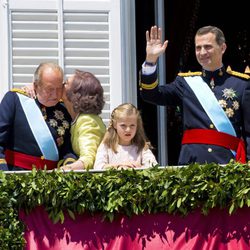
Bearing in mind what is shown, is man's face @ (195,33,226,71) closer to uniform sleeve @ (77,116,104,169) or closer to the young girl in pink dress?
the young girl in pink dress

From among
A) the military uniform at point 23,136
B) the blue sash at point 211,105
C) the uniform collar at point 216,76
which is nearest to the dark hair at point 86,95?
the military uniform at point 23,136

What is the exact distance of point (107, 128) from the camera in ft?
30.5

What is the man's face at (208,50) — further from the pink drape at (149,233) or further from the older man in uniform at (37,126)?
the pink drape at (149,233)

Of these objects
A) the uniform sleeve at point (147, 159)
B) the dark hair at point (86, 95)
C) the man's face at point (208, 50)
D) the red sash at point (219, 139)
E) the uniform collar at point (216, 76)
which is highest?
the man's face at point (208, 50)

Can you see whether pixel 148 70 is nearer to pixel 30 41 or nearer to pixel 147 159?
pixel 147 159

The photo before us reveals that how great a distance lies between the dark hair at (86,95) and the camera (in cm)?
922

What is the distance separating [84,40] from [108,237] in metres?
1.81

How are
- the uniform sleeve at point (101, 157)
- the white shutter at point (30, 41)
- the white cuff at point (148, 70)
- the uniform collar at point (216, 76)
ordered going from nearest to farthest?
the uniform sleeve at point (101, 157)
the white cuff at point (148, 70)
the uniform collar at point (216, 76)
the white shutter at point (30, 41)

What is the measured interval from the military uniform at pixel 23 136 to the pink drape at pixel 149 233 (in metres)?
0.52

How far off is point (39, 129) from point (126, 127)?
0.60m

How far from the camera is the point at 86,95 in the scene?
9.23 metres

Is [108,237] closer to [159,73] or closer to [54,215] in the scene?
[54,215]

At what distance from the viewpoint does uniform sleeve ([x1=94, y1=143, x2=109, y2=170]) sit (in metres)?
9.07

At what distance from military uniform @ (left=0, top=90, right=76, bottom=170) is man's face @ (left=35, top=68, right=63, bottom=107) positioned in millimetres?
68
